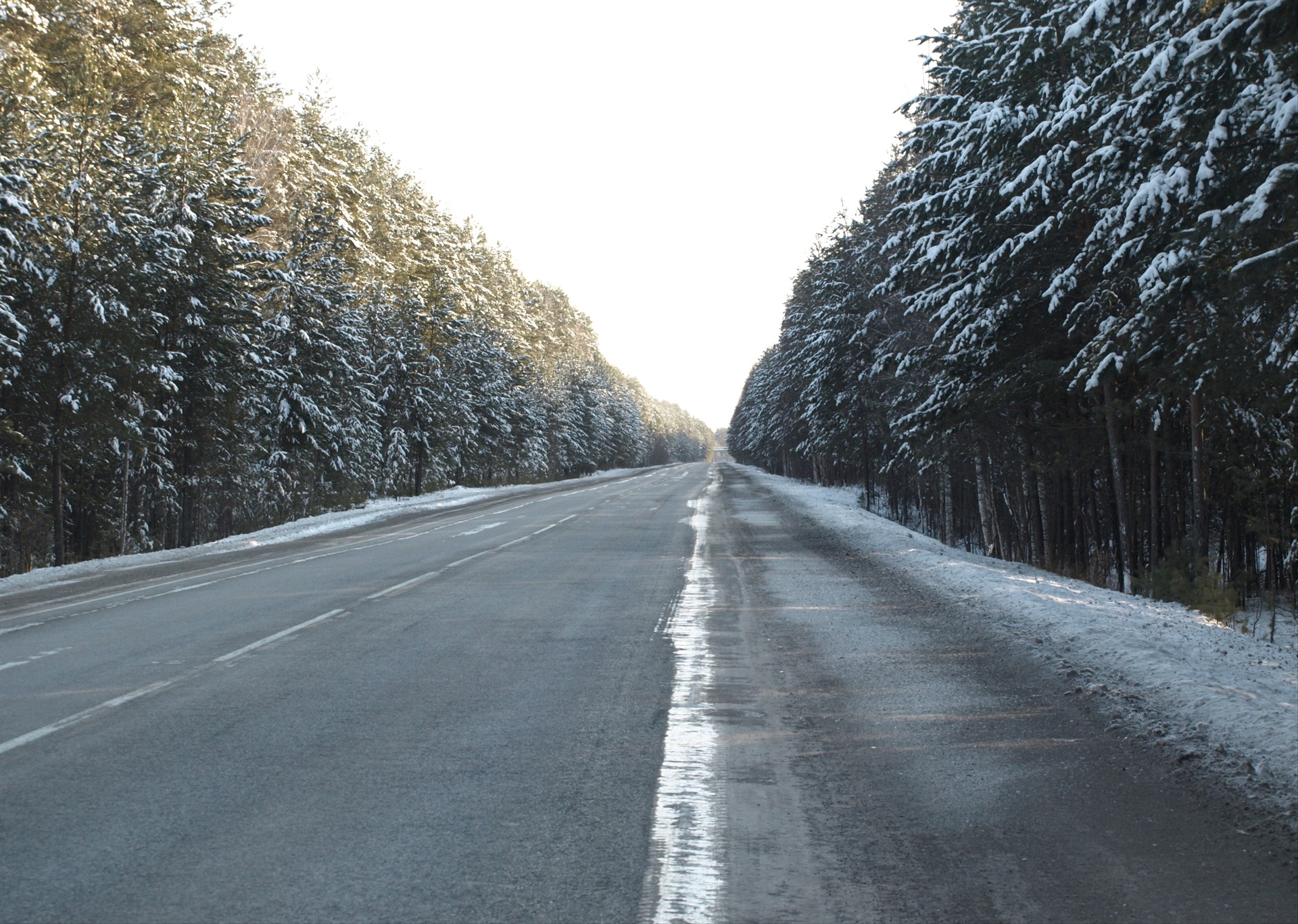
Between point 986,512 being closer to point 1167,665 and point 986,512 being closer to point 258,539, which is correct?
point 258,539

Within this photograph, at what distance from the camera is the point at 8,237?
1941 cm

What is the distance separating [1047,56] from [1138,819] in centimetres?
1379

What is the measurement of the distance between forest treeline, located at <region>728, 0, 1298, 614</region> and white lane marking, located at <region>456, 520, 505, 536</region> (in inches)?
398

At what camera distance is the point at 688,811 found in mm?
4309

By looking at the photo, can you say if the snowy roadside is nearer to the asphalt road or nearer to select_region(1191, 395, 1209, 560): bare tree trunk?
the asphalt road

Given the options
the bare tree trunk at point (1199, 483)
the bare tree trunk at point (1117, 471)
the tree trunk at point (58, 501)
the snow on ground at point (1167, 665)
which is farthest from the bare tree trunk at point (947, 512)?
the tree trunk at point (58, 501)

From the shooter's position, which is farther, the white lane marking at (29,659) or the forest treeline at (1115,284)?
the forest treeline at (1115,284)

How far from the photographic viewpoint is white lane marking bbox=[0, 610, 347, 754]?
5.62 meters

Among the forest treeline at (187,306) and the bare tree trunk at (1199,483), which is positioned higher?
the forest treeline at (187,306)

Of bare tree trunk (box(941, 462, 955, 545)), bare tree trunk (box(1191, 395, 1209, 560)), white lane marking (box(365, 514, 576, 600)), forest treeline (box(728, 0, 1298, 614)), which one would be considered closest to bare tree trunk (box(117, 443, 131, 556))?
white lane marking (box(365, 514, 576, 600))

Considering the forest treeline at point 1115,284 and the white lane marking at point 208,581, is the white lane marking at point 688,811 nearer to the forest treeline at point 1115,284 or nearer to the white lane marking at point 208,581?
the forest treeline at point 1115,284

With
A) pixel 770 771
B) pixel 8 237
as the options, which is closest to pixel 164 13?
pixel 8 237

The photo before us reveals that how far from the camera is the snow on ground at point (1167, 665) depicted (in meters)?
4.88

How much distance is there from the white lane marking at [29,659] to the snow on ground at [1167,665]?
8.32 m
